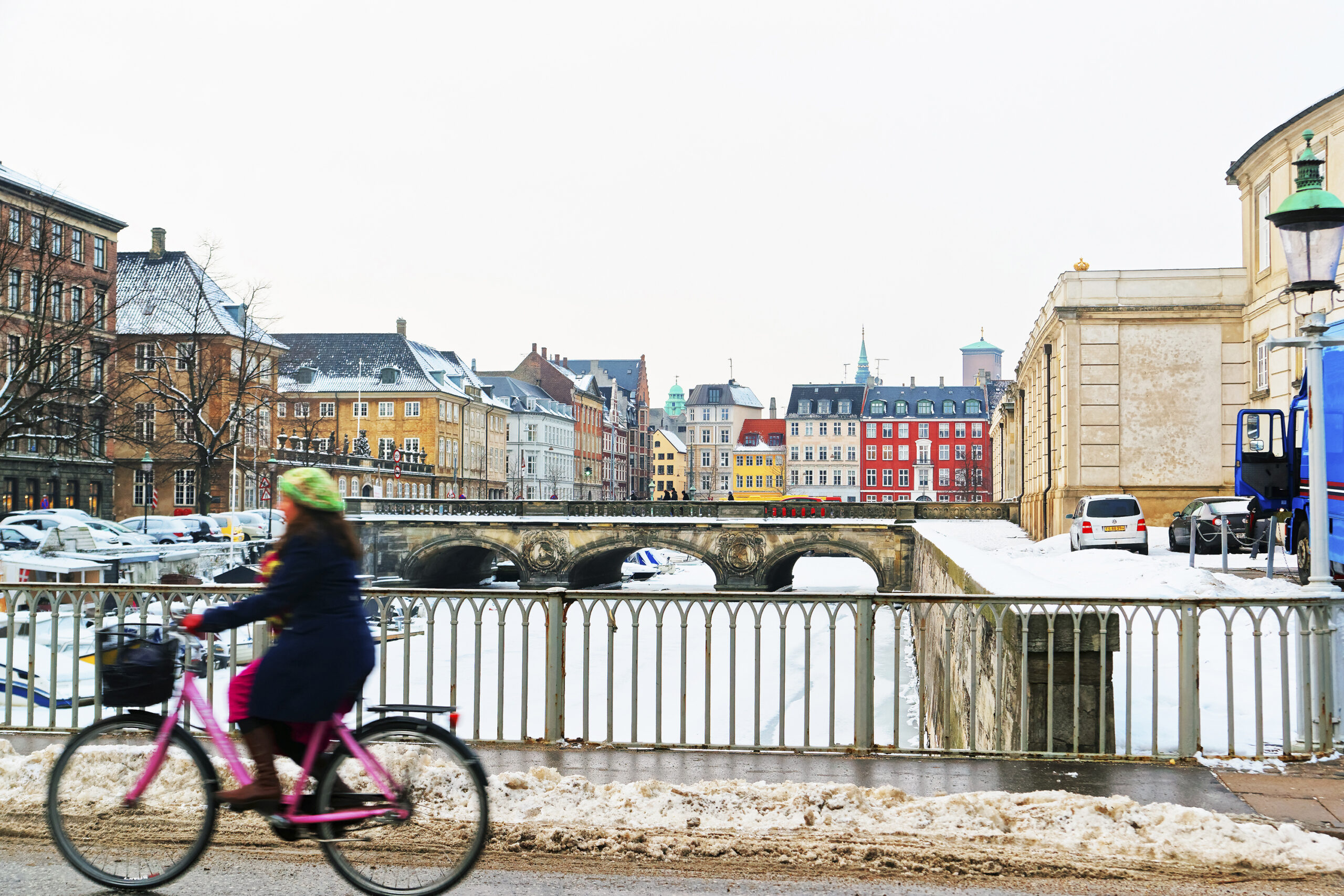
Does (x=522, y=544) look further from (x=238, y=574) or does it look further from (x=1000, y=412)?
(x=1000, y=412)

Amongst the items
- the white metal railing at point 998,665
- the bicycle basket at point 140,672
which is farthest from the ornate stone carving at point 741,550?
the bicycle basket at point 140,672

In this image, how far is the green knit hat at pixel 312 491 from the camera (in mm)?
4840

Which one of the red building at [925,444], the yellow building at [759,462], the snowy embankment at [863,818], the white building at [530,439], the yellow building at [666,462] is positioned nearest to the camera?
the snowy embankment at [863,818]

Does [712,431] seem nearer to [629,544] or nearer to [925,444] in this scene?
[925,444]

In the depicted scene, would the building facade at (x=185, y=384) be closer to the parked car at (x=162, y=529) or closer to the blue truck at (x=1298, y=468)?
the parked car at (x=162, y=529)

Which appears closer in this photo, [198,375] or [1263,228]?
[1263,228]

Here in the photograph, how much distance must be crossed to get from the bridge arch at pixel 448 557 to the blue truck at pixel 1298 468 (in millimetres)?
41953

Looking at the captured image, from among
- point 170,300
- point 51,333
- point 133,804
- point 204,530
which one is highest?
point 170,300

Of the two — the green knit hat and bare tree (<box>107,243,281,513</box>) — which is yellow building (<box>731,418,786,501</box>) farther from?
the green knit hat

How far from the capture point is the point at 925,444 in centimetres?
12406

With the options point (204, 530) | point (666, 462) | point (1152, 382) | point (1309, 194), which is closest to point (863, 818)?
point (1309, 194)

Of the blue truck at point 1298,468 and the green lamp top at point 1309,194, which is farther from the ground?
the green lamp top at point 1309,194

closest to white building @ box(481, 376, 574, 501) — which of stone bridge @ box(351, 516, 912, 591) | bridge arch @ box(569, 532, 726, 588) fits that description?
bridge arch @ box(569, 532, 726, 588)

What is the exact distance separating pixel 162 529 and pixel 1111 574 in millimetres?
40746
